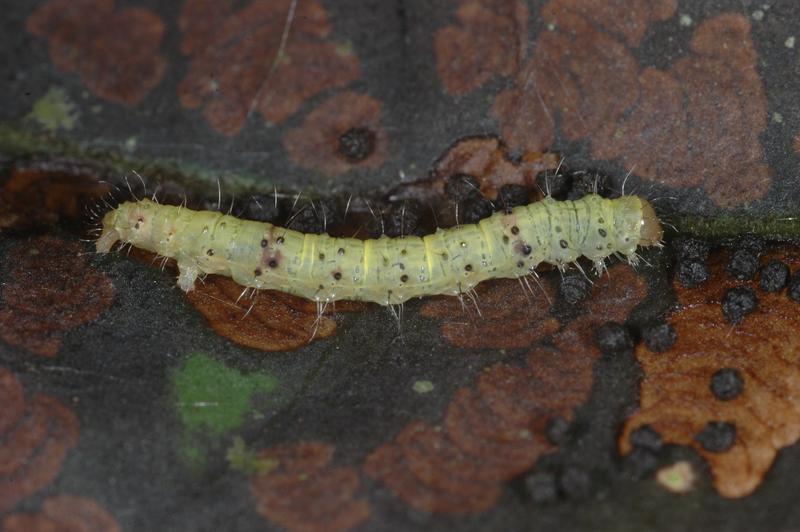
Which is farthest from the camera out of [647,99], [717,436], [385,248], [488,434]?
[385,248]

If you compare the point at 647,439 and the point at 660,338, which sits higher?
Answer: the point at 660,338

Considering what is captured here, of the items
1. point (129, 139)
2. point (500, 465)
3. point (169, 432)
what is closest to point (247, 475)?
point (169, 432)

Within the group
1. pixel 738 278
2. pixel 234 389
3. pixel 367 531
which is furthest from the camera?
pixel 738 278

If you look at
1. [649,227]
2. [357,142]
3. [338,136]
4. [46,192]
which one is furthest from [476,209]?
[46,192]

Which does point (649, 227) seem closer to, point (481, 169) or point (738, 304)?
point (738, 304)

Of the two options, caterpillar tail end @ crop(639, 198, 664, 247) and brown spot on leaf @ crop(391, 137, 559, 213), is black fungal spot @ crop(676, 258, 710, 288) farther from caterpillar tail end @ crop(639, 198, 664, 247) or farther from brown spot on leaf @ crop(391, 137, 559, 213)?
brown spot on leaf @ crop(391, 137, 559, 213)

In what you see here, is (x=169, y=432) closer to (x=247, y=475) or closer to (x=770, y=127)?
(x=247, y=475)
